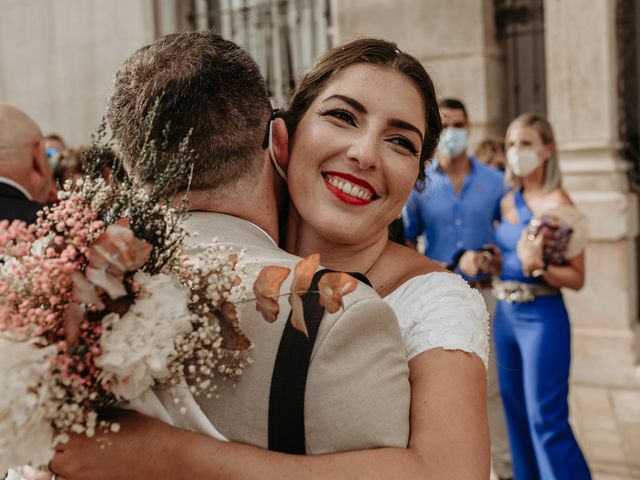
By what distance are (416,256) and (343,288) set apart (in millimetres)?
789

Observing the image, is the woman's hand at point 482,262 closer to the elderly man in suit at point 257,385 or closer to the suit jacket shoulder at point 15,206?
the suit jacket shoulder at point 15,206

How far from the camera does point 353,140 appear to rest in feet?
5.99

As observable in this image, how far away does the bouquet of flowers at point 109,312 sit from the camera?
1.17 meters

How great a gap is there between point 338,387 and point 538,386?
3.42 meters

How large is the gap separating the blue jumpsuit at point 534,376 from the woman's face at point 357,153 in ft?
9.41

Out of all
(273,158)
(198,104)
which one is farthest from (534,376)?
(198,104)

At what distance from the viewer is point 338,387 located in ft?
4.30

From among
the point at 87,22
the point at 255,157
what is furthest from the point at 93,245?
the point at 87,22

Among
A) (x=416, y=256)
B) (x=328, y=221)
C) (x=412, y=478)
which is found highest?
(x=328, y=221)

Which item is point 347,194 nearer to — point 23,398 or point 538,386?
point 23,398

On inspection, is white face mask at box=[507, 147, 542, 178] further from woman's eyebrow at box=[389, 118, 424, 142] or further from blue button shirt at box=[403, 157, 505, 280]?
woman's eyebrow at box=[389, 118, 424, 142]

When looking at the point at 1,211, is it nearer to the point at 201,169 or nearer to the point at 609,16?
the point at 201,169

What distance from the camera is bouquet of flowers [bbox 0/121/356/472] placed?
117cm

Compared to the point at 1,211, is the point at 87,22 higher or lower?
higher
